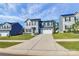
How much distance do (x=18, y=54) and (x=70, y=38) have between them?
82cm

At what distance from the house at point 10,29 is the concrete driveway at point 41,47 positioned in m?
0.21

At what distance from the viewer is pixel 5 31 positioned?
177 inches

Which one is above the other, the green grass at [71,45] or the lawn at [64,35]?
the lawn at [64,35]

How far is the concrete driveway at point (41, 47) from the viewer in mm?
4406

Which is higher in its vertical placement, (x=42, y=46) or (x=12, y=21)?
(x=12, y=21)

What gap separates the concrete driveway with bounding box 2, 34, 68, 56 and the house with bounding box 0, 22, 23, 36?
0.21 meters

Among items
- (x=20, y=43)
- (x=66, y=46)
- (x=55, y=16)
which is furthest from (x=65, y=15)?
(x=20, y=43)

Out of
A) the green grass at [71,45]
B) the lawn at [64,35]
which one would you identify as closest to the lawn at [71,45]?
the green grass at [71,45]

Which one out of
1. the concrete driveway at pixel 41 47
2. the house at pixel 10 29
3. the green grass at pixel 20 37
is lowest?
the concrete driveway at pixel 41 47

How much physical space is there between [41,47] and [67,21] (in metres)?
0.55

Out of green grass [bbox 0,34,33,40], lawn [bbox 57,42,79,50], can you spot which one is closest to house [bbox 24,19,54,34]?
green grass [bbox 0,34,33,40]

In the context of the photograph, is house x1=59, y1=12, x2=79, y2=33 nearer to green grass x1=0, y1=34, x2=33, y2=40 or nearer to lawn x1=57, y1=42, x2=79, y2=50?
lawn x1=57, y1=42, x2=79, y2=50

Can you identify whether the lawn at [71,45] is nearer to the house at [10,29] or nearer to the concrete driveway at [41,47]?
the concrete driveway at [41,47]

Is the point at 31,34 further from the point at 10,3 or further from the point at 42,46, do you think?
the point at 10,3
